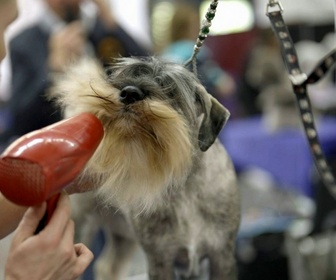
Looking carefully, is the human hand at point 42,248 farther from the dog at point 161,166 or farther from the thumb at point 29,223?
the dog at point 161,166

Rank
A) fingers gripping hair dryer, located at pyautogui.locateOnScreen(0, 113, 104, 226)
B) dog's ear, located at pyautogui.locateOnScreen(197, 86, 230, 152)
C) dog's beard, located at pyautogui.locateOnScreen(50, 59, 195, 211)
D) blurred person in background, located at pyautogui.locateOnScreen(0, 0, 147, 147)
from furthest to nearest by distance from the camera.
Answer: blurred person in background, located at pyautogui.locateOnScreen(0, 0, 147, 147) → dog's ear, located at pyautogui.locateOnScreen(197, 86, 230, 152) → dog's beard, located at pyautogui.locateOnScreen(50, 59, 195, 211) → fingers gripping hair dryer, located at pyautogui.locateOnScreen(0, 113, 104, 226)

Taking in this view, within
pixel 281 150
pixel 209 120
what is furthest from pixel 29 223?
pixel 281 150

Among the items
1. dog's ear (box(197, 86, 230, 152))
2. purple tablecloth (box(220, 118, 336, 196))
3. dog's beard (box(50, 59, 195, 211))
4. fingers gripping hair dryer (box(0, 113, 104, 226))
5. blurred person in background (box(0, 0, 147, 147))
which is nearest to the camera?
fingers gripping hair dryer (box(0, 113, 104, 226))

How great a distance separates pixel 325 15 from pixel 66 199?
612 centimetres

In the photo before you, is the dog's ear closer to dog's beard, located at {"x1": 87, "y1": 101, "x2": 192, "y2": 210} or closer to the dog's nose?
dog's beard, located at {"x1": 87, "y1": 101, "x2": 192, "y2": 210}

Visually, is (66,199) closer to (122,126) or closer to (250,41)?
(122,126)

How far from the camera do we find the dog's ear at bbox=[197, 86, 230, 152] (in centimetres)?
104

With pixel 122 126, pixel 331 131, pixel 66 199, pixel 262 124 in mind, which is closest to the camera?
pixel 66 199

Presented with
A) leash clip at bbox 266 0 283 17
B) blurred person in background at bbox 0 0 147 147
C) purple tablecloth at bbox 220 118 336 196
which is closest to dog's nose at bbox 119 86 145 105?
leash clip at bbox 266 0 283 17

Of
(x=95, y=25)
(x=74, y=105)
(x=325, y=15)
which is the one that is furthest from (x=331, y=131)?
(x=325, y=15)

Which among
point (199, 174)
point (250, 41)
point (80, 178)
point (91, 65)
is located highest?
point (91, 65)

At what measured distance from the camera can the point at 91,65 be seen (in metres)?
1.08

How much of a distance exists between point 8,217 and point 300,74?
0.60 m

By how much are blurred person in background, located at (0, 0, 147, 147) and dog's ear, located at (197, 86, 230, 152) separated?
2.87 ft
